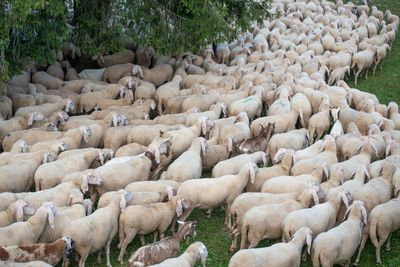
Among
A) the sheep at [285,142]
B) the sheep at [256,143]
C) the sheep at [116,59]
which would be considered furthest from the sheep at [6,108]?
the sheep at [285,142]

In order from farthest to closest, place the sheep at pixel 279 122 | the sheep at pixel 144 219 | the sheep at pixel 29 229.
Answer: the sheep at pixel 279 122
the sheep at pixel 144 219
the sheep at pixel 29 229

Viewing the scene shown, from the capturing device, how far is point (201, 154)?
14.2 metres

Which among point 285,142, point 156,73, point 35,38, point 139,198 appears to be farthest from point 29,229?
point 156,73

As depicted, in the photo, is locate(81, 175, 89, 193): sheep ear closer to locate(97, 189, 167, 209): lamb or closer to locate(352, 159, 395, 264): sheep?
locate(97, 189, 167, 209): lamb

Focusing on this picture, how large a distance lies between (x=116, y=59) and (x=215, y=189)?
9.12m

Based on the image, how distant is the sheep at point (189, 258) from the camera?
33.4 ft

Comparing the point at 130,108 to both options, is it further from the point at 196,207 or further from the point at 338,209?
the point at 338,209

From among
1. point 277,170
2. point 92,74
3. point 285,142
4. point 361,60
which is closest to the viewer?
point 277,170

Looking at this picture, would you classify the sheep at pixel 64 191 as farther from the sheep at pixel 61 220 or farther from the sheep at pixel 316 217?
the sheep at pixel 316 217

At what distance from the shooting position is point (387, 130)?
15.7 metres

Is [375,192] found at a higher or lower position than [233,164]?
higher

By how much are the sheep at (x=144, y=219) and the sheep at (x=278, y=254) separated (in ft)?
6.71

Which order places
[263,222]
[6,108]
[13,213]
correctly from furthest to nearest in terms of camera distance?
[6,108], [13,213], [263,222]

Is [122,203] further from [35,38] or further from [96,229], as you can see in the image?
[35,38]
